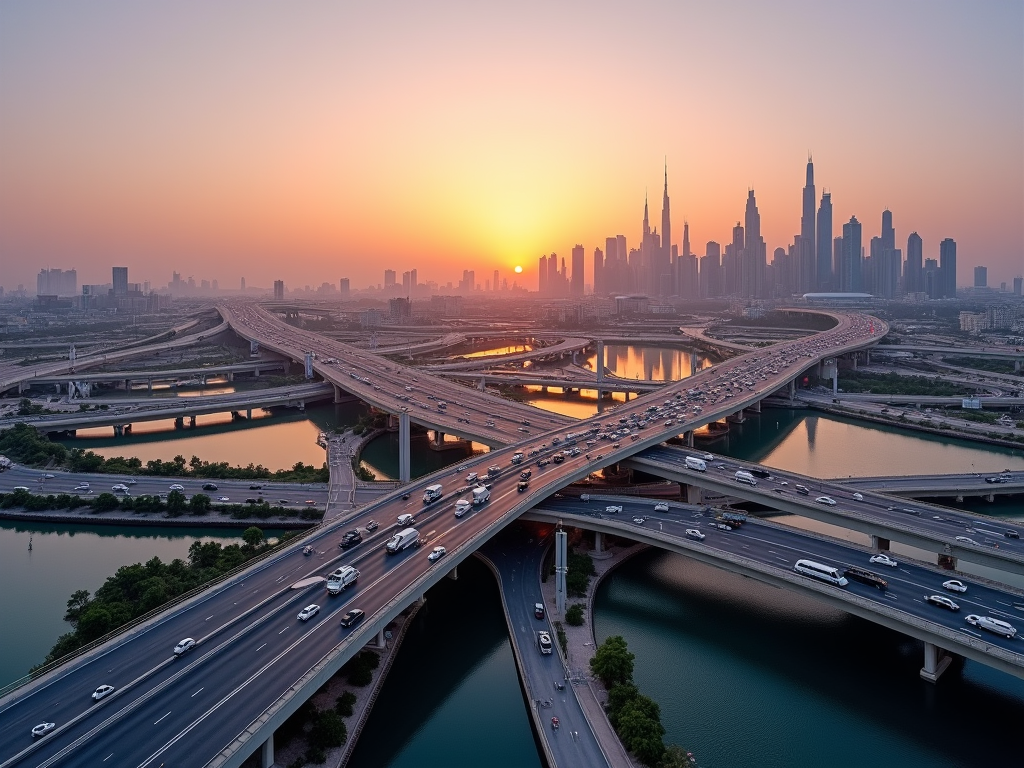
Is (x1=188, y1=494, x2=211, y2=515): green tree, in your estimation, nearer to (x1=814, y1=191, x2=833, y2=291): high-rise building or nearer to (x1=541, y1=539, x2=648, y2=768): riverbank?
(x1=541, y1=539, x2=648, y2=768): riverbank

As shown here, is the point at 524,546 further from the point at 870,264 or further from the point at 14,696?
the point at 870,264

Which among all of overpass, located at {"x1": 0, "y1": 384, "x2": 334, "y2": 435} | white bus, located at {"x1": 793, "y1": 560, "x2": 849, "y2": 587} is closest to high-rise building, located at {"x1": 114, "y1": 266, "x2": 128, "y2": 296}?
overpass, located at {"x1": 0, "y1": 384, "x2": 334, "y2": 435}

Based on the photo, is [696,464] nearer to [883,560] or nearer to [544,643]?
[883,560]

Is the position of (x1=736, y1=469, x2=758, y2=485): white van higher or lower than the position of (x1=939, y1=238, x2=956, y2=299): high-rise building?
lower

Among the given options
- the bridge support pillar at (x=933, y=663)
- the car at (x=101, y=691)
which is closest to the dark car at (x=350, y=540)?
the car at (x=101, y=691)

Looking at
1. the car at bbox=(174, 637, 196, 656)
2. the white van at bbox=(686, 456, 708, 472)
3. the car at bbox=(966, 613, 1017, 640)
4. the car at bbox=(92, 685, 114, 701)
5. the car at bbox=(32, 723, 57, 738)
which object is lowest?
the car at bbox=(32, 723, 57, 738)

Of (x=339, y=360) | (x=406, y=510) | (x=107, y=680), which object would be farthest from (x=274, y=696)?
(x=339, y=360)
